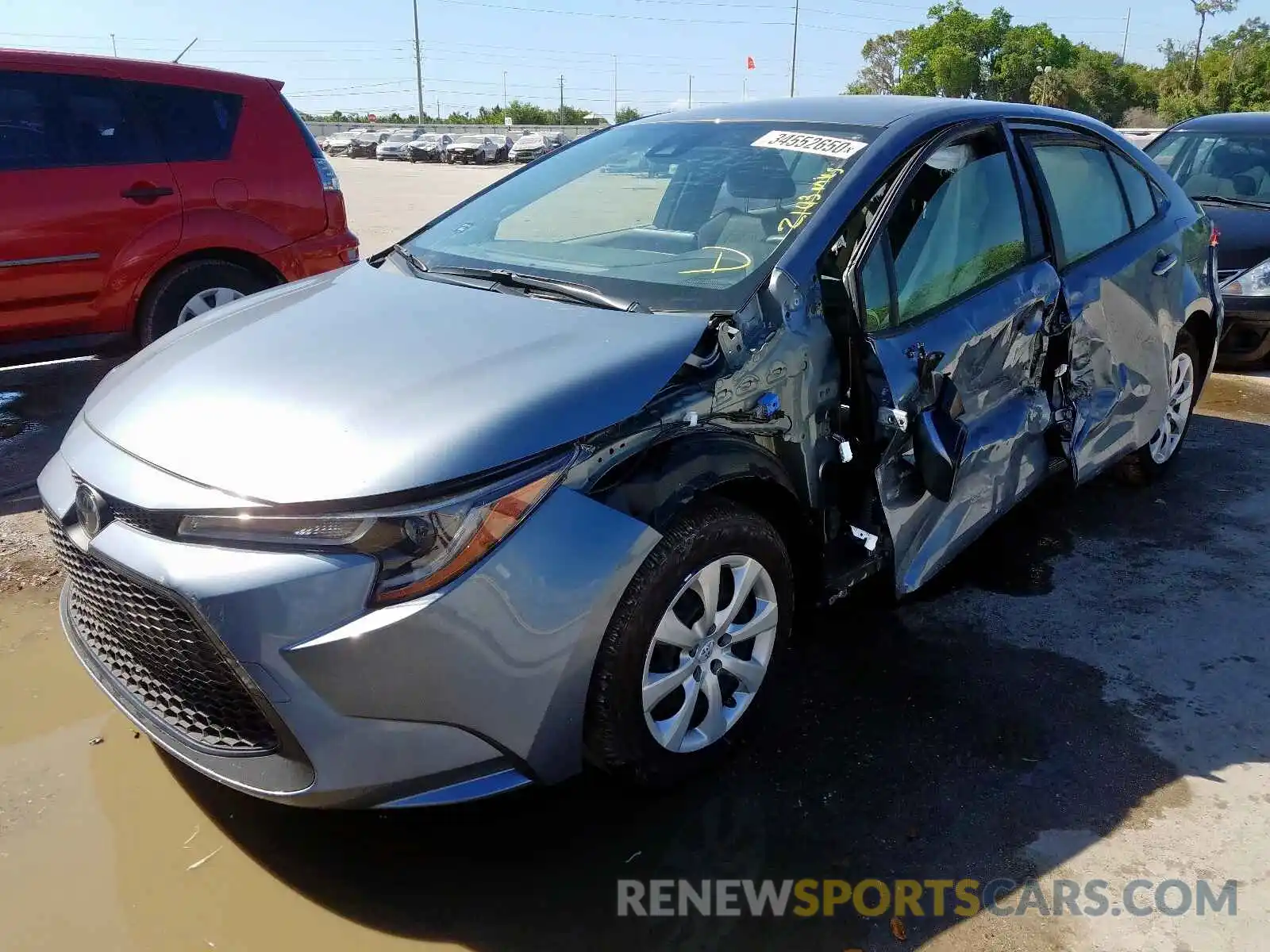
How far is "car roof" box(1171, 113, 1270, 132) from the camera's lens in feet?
24.7

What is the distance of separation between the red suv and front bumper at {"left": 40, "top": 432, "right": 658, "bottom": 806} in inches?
140

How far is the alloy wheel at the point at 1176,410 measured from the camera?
14.7 ft

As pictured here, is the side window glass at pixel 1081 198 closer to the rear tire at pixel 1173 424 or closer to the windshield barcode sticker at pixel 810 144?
the rear tire at pixel 1173 424

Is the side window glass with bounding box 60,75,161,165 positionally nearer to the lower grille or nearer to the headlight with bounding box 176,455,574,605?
the lower grille

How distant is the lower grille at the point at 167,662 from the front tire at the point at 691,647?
74 cm

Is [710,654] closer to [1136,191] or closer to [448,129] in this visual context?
[1136,191]

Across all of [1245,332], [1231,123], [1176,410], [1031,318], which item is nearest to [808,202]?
[1031,318]

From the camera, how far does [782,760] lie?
2639mm

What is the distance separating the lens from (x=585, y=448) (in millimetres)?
2111

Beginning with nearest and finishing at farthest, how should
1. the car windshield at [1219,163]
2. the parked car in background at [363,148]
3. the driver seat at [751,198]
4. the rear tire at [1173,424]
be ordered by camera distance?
the driver seat at [751,198] → the rear tire at [1173,424] → the car windshield at [1219,163] → the parked car in background at [363,148]

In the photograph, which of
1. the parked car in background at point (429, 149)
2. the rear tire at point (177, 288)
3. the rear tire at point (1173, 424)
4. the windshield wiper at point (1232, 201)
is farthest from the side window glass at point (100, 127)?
the parked car in background at point (429, 149)

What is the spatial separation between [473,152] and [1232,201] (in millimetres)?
39018

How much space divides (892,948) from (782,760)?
24.4 inches

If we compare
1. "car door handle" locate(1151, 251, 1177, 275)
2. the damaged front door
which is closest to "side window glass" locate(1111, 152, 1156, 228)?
"car door handle" locate(1151, 251, 1177, 275)
